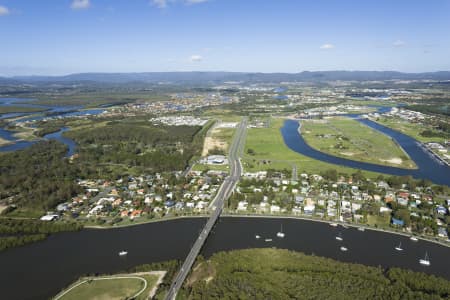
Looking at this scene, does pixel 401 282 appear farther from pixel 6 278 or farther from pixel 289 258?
pixel 6 278

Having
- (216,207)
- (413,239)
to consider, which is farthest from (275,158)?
(413,239)

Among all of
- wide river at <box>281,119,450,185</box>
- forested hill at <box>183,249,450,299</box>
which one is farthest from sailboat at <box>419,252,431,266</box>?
wide river at <box>281,119,450,185</box>

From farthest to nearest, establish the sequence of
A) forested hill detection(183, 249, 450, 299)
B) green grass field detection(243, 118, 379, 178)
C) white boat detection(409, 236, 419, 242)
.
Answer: green grass field detection(243, 118, 379, 178), white boat detection(409, 236, 419, 242), forested hill detection(183, 249, 450, 299)

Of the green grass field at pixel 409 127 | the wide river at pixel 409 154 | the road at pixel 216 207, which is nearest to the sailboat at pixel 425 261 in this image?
the road at pixel 216 207

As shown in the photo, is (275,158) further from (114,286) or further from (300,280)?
(114,286)

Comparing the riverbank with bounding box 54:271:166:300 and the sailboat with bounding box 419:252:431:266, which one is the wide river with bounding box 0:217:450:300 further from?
the riverbank with bounding box 54:271:166:300

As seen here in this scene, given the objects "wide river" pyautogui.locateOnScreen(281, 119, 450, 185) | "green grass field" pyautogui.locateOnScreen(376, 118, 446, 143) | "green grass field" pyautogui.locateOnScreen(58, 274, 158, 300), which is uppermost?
"green grass field" pyautogui.locateOnScreen(376, 118, 446, 143)

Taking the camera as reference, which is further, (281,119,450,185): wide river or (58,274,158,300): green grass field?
(281,119,450,185): wide river

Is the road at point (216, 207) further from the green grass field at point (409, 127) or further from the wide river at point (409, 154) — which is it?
the green grass field at point (409, 127)
